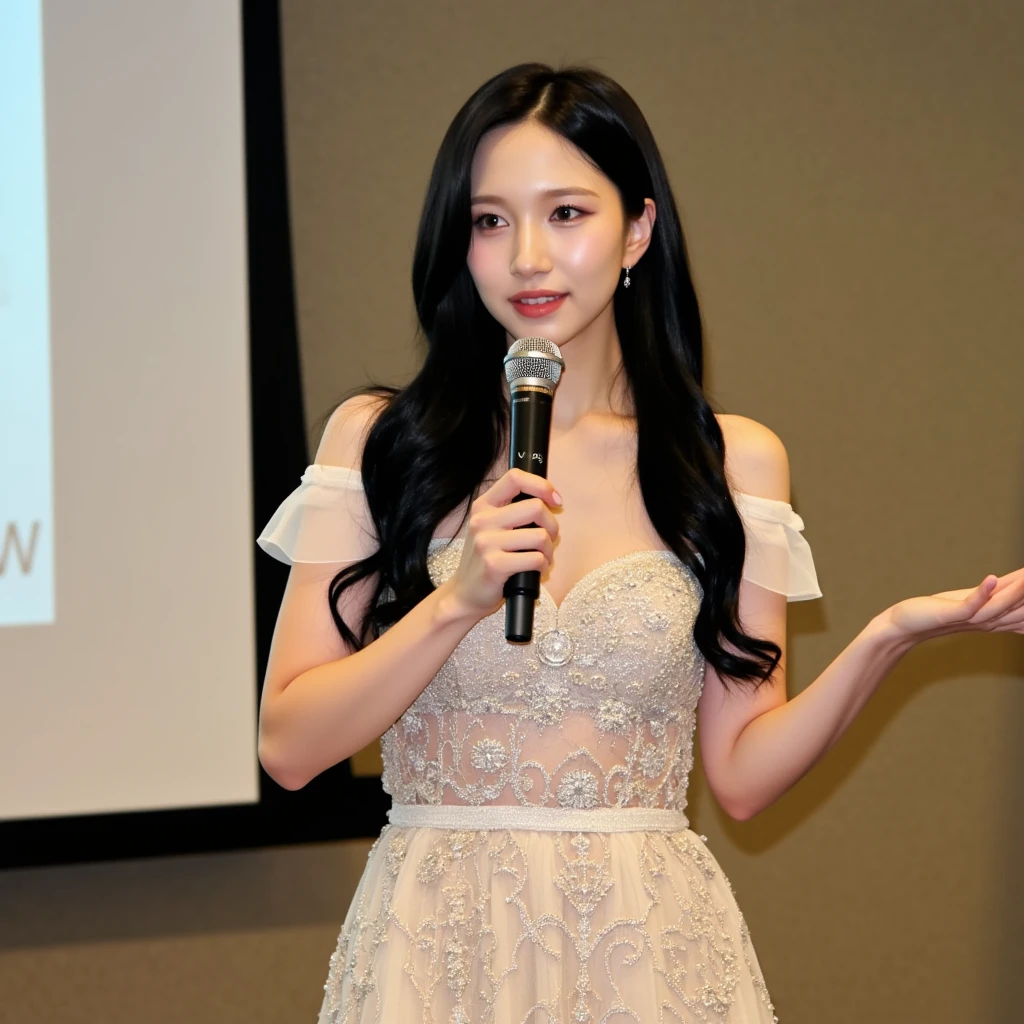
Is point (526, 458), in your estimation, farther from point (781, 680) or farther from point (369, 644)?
point (781, 680)

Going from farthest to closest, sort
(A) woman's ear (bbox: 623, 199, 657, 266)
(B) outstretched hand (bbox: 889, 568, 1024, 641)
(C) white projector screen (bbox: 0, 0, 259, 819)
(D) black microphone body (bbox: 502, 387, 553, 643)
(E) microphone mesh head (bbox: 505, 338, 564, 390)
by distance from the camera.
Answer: (C) white projector screen (bbox: 0, 0, 259, 819) → (A) woman's ear (bbox: 623, 199, 657, 266) → (B) outstretched hand (bbox: 889, 568, 1024, 641) → (E) microphone mesh head (bbox: 505, 338, 564, 390) → (D) black microphone body (bbox: 502, 387, 553, 643)

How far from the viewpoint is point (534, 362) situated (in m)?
A: 1.36

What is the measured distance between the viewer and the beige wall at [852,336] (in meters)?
2.92

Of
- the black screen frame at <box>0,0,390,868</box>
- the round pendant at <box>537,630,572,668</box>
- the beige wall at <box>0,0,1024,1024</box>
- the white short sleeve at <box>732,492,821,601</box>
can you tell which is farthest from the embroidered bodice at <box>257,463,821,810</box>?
the beige wall at <box>0,0,1024,1024</box>

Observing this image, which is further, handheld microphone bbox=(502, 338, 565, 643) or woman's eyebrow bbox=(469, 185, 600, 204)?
woman's eyebrow bbox=(469, 185, 600, 204)

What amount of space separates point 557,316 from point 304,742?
1.89 ft

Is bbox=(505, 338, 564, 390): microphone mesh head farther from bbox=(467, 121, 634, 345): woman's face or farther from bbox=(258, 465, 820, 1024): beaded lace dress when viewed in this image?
bbox=(258, 465, 820, 1024): beaded lace dress

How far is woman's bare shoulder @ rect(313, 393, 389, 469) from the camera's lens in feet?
5.65

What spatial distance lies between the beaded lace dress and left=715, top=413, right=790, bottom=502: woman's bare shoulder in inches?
7.3

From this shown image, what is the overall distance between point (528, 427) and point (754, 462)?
65 centimetres

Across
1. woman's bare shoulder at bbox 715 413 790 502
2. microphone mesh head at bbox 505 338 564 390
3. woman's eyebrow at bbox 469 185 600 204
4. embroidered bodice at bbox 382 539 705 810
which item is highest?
woman's eyebrow at bbox 469 185 600 204

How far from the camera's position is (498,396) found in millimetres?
1834

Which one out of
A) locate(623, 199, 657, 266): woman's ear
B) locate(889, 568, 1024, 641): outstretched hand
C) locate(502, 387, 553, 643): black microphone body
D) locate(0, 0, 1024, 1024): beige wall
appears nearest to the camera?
locate(502, 387, 553, 643): black microphone body

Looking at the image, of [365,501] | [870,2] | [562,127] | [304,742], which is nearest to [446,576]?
[365,501]
